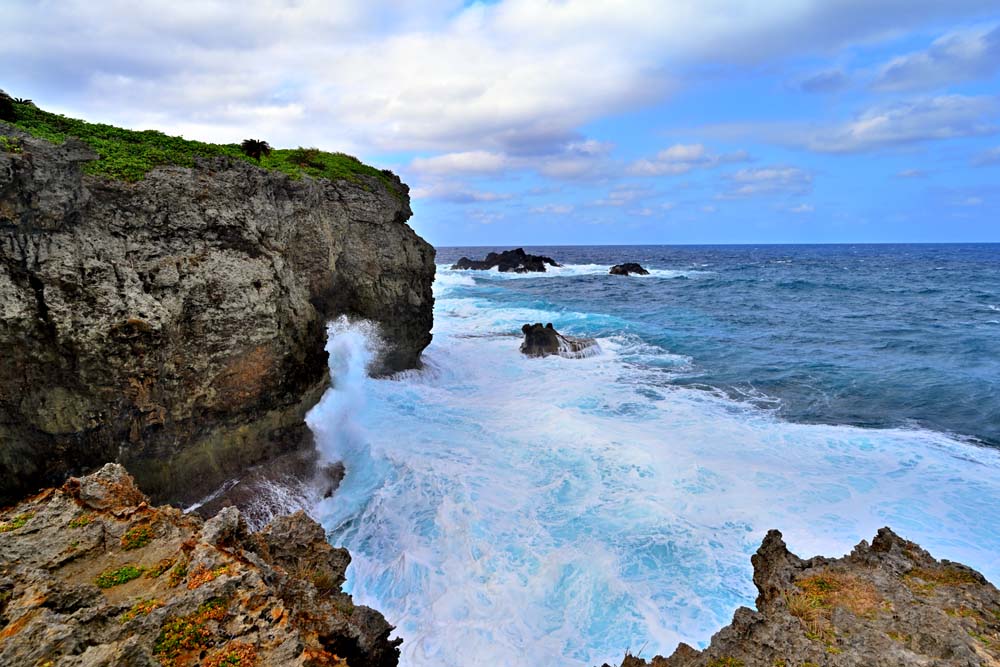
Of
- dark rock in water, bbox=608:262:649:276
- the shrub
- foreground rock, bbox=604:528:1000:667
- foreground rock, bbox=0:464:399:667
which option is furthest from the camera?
dark rock in water, bbox=608:262:649:276

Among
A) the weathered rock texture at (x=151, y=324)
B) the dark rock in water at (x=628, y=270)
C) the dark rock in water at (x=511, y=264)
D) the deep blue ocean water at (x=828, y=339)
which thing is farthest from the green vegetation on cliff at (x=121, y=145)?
the dark rock in water at (x=511, y=264)

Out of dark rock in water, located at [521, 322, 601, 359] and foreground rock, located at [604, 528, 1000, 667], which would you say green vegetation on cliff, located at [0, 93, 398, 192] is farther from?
dark rock in water, located at [521, 322, 601, 359]

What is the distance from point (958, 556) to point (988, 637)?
25.0 feet

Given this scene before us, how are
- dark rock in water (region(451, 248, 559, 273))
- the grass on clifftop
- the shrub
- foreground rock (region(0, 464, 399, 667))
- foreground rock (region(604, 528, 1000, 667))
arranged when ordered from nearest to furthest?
foreground rock (region(0, 464, 399, 667)) → the shrub → foreground rock (region(604, 528, 1000, 667)) → the grass on clifftop → dark rock in water (region(451, 248, 559, 273))

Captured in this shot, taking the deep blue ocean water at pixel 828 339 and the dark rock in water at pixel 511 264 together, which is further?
the dark rock in water at pixel 511 264

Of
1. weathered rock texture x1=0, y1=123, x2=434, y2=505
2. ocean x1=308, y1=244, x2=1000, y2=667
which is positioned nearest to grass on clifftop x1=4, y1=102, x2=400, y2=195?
weathered rock texture x1=0, y1=123, x2=434, y2=505

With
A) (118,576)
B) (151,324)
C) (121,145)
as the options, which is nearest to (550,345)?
(151,324)

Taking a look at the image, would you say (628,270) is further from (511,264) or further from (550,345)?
(550,345)

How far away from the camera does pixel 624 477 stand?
14180 mm

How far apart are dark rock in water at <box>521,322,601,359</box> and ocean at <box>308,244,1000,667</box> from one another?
3.26 ft

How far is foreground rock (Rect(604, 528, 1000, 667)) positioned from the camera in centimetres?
528

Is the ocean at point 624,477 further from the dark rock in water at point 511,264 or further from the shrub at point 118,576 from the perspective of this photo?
the dark rock in water at point 511,264

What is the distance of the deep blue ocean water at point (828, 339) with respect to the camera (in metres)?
20.4

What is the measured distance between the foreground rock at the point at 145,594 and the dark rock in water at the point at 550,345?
21629mm
